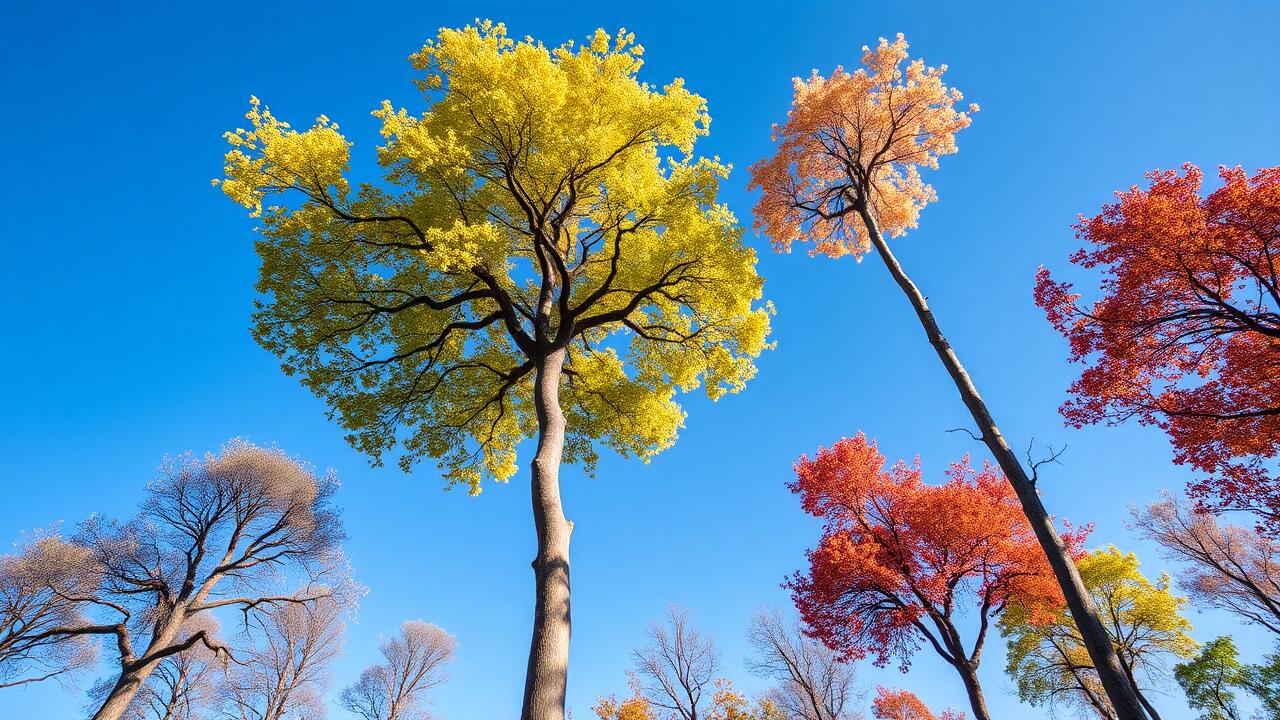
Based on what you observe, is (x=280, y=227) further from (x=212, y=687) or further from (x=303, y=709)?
(x=212, y=687)

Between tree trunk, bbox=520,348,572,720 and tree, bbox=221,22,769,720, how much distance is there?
3 centimetres

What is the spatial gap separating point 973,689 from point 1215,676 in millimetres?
15626

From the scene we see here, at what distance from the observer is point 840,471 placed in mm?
13461

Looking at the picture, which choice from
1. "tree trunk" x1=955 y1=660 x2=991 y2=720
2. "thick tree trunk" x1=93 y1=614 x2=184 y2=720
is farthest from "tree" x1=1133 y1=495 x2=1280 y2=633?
"thick tree trunk" x1=93 y1=614 x2=184 y2=720

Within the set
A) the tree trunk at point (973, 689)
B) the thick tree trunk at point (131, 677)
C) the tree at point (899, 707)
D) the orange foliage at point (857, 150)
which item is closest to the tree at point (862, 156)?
the orange foliage at point (857, 150)

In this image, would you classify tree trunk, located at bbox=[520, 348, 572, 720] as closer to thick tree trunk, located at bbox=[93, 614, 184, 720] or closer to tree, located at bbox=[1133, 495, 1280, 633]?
thick tree trunk, located at bbox=[93, 614, 184, 720]

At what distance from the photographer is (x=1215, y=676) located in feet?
55.3

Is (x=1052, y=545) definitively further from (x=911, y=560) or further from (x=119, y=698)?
(x=119, y=698)

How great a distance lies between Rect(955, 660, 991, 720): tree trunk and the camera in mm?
9430

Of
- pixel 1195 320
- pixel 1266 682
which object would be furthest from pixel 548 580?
pixel 1266 682

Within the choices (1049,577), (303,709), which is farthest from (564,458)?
(303,709)

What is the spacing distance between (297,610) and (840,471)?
994 inches

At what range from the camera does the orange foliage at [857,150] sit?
10.5 meters

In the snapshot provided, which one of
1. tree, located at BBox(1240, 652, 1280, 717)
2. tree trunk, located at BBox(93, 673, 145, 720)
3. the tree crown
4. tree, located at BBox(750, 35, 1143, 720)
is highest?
tree, located at BBox(750, 35, 1143, 720)
